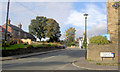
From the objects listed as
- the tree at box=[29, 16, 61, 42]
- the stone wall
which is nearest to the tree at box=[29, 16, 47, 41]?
the tree at box=[29, 16, 61, 42]

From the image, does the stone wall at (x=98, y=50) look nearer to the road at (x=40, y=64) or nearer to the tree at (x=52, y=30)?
the road at (x=40, y=64)

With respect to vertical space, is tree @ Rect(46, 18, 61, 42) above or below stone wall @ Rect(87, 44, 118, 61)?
above

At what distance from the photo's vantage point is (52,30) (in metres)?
61.4

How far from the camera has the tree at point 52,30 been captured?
59.5 m

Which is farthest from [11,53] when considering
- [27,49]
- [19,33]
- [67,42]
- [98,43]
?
[67,42]

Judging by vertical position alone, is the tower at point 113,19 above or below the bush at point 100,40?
above

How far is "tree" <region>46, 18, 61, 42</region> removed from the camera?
59.5 metres

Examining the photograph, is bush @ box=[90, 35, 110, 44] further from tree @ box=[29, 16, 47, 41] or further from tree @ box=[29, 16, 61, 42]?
tree @ box=[29, 16, 47, 41]

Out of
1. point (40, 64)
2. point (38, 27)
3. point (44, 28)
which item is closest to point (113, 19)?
point (40, 64)

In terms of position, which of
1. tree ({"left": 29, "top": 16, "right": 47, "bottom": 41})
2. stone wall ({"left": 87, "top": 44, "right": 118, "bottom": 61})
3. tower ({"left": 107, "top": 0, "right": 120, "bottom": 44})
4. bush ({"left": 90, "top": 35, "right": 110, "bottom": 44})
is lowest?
stone wall ({"left": 87, "top": 44, "right": 118, "bottom": 61})

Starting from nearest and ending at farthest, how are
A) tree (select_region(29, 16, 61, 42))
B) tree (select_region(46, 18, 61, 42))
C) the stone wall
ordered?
the stone wall
tree (select_region(46, 18, 61, 42))
tree (select_region(29, 16, 61, 42))

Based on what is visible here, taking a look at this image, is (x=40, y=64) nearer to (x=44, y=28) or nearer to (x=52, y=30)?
(x=44, y=28)

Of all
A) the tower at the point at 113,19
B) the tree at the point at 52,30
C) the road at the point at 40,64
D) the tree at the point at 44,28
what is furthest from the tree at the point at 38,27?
the tower at the point at 113,19

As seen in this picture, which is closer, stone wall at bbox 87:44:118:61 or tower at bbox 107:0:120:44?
stone wall at bbox 87:44:118:61
